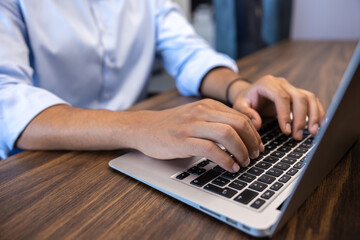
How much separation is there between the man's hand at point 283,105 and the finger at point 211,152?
137 millimetres

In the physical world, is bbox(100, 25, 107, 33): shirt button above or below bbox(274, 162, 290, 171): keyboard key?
above

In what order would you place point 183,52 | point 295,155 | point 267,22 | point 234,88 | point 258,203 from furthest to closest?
point 267,22 → point 183,52 → point 234,88 → point 295,155 → point 258,203

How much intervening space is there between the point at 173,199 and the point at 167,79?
2.78m

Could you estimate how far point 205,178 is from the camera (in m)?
0.32

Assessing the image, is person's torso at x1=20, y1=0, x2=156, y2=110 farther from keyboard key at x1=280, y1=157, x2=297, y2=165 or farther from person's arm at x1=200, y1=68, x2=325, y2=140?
keyboard key at x1=280, y1=157, x2=297, y2=165

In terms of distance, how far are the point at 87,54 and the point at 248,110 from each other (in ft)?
1.59

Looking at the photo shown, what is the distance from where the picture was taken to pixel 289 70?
0.88 metres

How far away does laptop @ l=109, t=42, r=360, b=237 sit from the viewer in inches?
9.4

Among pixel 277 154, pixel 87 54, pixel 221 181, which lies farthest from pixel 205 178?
pixel 87 54

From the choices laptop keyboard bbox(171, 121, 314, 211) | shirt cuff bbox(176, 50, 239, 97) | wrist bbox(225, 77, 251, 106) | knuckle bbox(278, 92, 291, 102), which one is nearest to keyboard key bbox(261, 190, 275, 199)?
laptop keyboard bbox(171, 121, 314, 211)

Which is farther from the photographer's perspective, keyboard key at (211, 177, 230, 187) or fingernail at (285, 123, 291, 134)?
fingernail at (285, 123, 291, 134)

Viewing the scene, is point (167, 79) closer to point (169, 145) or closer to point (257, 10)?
point (257, 10)

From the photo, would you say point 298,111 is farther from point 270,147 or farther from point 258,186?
point 258,186

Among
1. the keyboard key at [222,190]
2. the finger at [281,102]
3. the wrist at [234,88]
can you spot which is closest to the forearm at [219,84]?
the wrist at [234,88]
